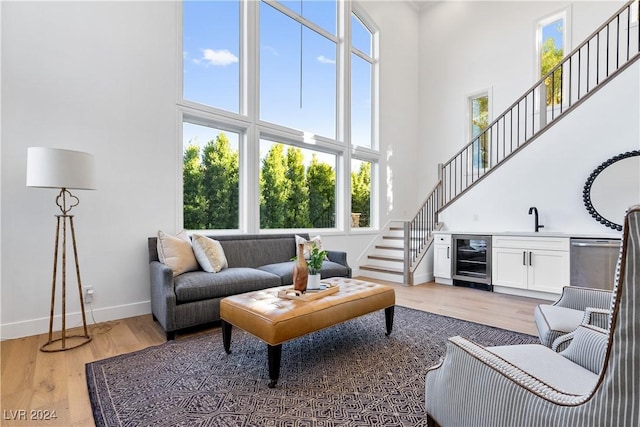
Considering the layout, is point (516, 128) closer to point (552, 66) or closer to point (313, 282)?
point (552, 66)

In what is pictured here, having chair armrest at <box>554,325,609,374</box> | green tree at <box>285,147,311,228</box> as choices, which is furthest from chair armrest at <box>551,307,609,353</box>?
green tree at <box>285,147,311,228</box>

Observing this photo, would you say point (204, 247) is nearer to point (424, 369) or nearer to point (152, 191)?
point (152, 191)

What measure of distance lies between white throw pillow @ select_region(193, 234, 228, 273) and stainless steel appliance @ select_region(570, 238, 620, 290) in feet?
14.3

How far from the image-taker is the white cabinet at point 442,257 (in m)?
5.21

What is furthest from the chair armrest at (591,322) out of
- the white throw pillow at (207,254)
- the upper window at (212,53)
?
the upper window at (212,53)

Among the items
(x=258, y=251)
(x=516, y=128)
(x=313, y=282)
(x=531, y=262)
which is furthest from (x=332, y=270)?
(x=516, y=128)

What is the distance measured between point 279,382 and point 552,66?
23.0ft

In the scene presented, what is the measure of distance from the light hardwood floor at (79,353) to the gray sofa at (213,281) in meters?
0.24

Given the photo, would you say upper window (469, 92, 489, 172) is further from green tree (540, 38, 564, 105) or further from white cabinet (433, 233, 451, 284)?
white cabinet (433, 233, 451, 284)

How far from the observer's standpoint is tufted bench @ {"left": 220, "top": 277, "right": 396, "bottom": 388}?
6.68ft

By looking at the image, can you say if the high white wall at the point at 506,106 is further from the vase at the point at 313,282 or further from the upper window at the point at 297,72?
the vase at the point at 313,282

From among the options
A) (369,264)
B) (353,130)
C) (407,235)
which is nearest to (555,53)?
(353,130)

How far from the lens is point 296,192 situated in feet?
17.6

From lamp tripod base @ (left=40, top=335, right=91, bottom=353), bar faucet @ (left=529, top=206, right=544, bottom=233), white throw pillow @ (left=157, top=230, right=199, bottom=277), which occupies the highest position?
bar faucet @ (left=529, top=206, right=544, bottom=233)
